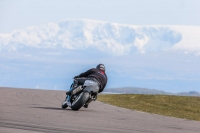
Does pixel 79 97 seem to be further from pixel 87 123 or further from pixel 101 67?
pixel 87 123

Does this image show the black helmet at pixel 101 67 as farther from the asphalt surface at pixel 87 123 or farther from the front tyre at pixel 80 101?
the asphalt surface at pixel 87 123

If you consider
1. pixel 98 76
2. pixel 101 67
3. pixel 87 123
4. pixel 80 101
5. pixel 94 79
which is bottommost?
pixel 87 123

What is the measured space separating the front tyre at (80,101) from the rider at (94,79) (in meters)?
0.31

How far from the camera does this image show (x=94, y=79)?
21.0m

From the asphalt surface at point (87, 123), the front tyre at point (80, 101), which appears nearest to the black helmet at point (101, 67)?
the front tyre at point (80, 101)

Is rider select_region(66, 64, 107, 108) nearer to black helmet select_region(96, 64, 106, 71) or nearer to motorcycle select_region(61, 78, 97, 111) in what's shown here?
black helmet select_region(96, 64, 106, 71)

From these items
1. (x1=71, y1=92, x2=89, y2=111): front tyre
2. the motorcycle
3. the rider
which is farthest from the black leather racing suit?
(x1=71, y1=92, x2=89, y2=111): front tyre

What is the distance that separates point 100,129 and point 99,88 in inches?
267

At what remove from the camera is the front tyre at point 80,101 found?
67.6 ft

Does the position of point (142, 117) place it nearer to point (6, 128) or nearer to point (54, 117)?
point (54, 117)

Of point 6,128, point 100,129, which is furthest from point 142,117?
point 6,128

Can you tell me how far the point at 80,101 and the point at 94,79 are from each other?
90 centimetres

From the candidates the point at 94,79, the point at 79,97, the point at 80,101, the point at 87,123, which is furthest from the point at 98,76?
the point at 87,123

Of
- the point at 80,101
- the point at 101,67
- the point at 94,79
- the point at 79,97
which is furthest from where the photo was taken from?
the point at 101,67
